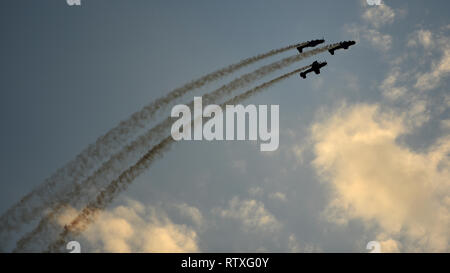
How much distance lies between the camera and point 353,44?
77812mm

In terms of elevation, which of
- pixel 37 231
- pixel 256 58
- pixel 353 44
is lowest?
pixel 37 231
